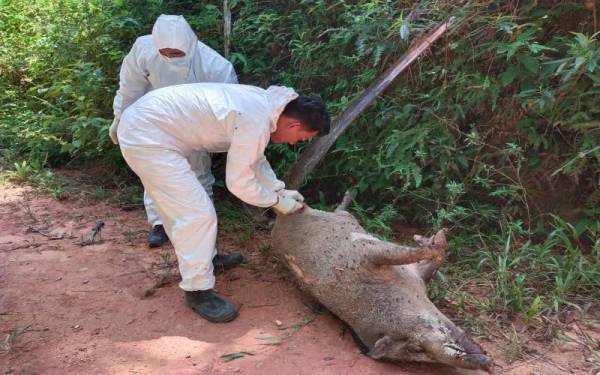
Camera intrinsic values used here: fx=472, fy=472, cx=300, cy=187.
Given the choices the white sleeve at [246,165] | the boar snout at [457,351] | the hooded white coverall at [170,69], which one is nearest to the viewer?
the boar snout at [457,351]

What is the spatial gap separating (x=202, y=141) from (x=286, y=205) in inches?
23.6

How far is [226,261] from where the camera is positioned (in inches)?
123

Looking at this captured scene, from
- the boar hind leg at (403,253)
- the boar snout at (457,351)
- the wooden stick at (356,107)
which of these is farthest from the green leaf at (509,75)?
the boar snout at (457,351)

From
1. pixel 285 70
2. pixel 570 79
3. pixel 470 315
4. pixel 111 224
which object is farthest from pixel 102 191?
pixel 570 79

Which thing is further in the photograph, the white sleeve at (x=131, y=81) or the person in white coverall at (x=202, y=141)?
the white sleeve at (x=131, y=81)

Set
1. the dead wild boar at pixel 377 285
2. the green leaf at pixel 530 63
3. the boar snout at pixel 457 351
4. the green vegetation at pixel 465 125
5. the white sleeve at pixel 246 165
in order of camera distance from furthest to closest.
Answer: the green leaf at pixel 530 63, the green vegetation at pixel 465 125, the white sleeve at pixel 246 165, the dead wild boar at pixel 377 285, the boar snout at pixel 457 351

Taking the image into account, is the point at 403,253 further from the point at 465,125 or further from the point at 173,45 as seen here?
the point at 173,45

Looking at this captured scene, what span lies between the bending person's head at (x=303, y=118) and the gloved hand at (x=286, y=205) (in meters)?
0.39

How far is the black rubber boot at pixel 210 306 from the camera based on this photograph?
2564mm

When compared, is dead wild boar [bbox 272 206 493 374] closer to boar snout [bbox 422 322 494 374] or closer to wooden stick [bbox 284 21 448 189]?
boar snout [bbox 422 322 494 374]

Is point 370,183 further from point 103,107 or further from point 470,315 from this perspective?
point 103,107

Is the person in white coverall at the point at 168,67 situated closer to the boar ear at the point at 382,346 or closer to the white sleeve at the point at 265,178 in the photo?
the white sleeve at the point at 265,178

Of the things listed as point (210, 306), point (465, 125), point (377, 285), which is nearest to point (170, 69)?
point (210, 306)

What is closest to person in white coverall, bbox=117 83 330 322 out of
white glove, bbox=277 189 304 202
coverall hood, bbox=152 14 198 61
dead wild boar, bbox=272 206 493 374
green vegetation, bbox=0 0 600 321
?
white glove, bbox=277 189 304 202
